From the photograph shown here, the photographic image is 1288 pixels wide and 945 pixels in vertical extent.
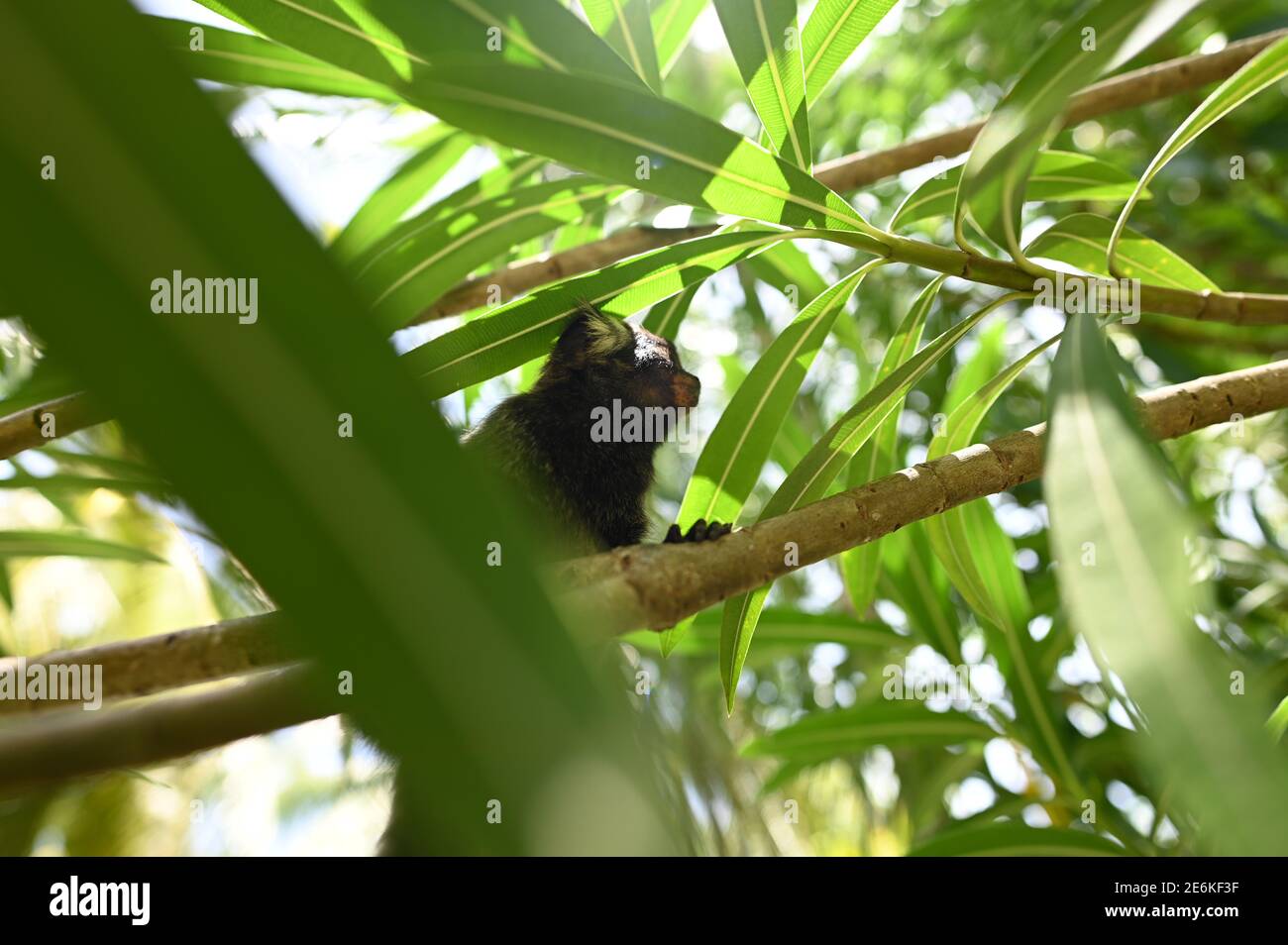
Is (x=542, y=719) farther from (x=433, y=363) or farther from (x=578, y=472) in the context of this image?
(x=578, y=472)

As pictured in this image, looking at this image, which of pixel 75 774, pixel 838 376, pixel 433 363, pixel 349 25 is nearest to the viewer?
pixel 75 774

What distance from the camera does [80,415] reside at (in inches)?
67.2

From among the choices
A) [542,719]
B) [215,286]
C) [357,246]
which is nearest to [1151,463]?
[542,719]

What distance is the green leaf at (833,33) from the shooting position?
163 centimetres

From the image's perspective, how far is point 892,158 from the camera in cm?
246

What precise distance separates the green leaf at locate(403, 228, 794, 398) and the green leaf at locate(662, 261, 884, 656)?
7.4 inches

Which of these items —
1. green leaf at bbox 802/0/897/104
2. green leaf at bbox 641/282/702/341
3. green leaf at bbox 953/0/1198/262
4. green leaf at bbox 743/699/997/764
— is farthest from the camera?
green leaf at bbox 743/699/997/764

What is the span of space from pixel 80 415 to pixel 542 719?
5.22 feet

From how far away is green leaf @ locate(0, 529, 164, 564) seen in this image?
2021 mm

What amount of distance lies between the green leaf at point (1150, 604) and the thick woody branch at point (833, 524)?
196 millimetres

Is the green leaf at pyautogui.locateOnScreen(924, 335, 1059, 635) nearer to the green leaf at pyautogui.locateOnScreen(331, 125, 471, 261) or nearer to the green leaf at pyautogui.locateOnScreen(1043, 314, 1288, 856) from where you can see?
the green leaf at pyautogui.locateOnScreen(1043, 314, 1288, 856)
